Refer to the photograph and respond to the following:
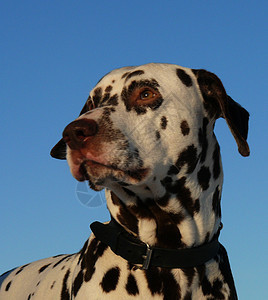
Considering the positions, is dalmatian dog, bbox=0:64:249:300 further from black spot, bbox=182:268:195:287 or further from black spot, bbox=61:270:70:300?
black spot, bbox=61:270:70:300

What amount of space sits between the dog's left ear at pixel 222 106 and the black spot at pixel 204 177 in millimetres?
381

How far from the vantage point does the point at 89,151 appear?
15.7ft

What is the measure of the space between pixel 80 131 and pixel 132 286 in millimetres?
1517

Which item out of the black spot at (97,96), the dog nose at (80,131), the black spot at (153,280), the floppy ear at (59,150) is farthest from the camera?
the floppy ear at (59,150)

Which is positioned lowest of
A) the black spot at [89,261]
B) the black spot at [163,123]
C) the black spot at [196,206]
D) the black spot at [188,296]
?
the black spot at [188,296]

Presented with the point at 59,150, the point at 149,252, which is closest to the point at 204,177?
the point at 149,252

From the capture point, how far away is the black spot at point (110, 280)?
16.7ft

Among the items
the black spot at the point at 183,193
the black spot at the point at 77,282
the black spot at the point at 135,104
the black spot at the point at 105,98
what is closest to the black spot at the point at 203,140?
the black spot at the point at 183,193

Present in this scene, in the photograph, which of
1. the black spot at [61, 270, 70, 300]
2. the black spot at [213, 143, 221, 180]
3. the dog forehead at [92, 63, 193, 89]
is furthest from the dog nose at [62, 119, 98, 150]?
the black spot at [61, 270, 70, 300]

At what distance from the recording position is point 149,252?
5086mm

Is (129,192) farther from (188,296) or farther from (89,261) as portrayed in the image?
(188,296)

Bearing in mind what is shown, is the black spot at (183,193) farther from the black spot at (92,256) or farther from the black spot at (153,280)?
the black spot at (92,256)

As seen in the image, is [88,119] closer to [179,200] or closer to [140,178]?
[140,178]

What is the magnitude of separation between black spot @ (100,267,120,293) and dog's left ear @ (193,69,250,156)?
1.67 metres
